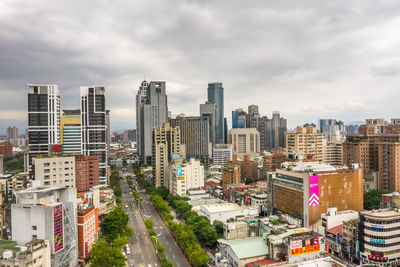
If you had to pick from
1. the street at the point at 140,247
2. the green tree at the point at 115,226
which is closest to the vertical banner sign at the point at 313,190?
the street at the point at 140,247

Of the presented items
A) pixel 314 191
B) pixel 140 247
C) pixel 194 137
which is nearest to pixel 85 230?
pixel 140 247

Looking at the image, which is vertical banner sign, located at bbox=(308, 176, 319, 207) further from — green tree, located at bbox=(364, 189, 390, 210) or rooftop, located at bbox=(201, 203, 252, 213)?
green tree, located at bbox=(364, 189, 390, 210)

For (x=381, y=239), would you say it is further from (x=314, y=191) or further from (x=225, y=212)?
(x=225, y=212)

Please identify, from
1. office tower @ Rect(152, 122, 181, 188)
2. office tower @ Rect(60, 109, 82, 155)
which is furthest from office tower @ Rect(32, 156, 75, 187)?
office tower @ Rect(152, 122, 181, 188)

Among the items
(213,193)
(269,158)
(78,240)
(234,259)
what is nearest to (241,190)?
(213,193)

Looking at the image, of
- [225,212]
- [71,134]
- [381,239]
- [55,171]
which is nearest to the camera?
[381,239]
